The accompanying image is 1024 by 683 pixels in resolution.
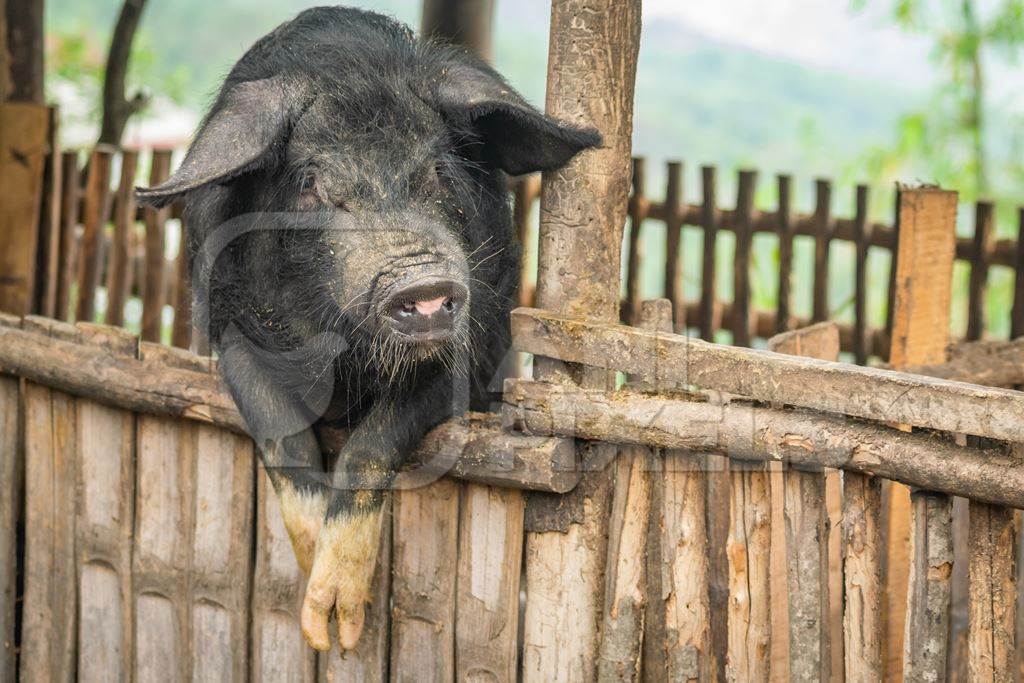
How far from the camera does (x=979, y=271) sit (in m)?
5.11

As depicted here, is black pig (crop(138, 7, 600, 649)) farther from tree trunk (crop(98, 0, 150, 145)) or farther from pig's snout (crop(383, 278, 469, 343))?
tree trunk (crop(98, 0, 150, 145))

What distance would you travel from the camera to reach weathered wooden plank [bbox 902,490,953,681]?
2537mm

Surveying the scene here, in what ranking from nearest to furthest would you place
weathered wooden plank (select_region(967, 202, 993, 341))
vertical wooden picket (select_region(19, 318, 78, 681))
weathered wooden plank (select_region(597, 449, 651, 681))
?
weathered wooden plank (select_region(597, 449, 651, 681)), vertical wooden picket (select_region(19, 318, 78, 681)), weathered wooden plank (select_region(967, 202, 993, 341))

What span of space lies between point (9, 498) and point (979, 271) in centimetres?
381

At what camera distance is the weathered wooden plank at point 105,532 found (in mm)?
3656

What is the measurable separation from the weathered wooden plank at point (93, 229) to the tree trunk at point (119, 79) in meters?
1.03

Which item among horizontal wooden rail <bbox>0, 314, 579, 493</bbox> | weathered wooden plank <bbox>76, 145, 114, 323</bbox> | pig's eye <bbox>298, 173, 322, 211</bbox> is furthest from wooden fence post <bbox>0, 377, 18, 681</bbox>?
weathered wooden plank <bbox>76, 145, 114, 323</bbox>

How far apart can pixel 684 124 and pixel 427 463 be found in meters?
25.9

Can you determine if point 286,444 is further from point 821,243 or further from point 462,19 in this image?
point 462,19

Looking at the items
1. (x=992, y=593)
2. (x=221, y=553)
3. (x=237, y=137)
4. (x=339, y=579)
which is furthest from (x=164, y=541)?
(x=992, y=593)

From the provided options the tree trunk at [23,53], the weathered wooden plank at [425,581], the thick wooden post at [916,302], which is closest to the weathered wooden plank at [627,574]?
the weathered wooden plank at [425,581]

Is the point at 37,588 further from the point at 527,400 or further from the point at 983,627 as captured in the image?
the point at 983,627

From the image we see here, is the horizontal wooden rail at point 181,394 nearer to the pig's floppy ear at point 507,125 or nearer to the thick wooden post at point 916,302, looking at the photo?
the pig's floppy ear at point 507,125

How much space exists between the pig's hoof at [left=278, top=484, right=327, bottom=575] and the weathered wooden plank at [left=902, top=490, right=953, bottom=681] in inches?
56.4
